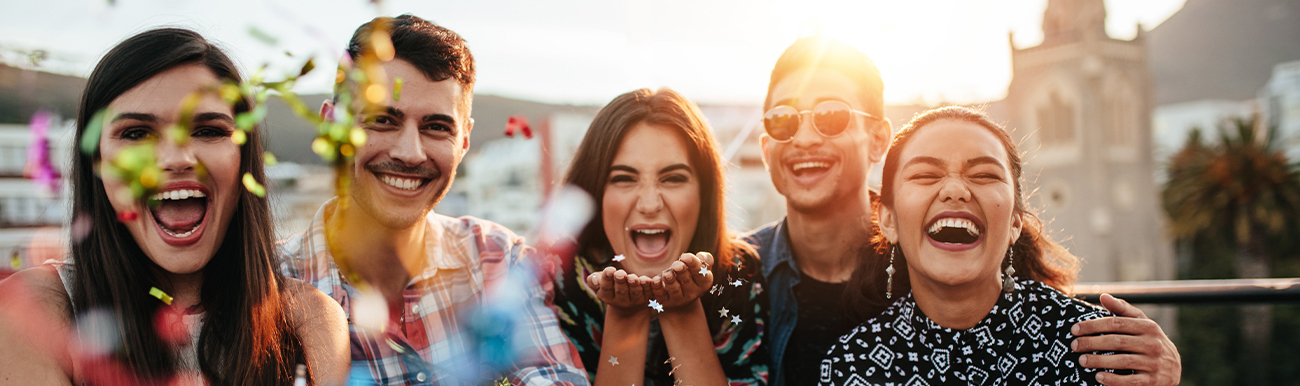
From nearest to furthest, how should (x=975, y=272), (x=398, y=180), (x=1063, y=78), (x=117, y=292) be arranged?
(x=117, y=292) → (x=975, y=272) → (x=398, y=180) → (x=1063, y=78)

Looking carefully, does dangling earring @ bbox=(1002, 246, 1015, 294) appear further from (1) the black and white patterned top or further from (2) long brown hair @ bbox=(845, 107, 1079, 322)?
(2) long brown hair @ bbox=(845, 107, 1079, 322)

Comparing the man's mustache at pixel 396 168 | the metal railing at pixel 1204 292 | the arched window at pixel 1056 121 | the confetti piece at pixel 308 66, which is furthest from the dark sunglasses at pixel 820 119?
the arched window at pixel 1056 121


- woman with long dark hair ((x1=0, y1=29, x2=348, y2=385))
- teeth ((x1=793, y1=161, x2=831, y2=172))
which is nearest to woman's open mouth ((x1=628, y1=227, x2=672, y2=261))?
teeth ((x1=793, y1=161, x2=831, y2=172))

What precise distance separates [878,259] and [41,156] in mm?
3490

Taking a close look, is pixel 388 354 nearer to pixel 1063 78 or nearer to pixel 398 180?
pixel 398 180

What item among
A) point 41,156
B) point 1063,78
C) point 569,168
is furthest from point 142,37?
point 1063,78

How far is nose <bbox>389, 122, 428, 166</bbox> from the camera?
3334mm

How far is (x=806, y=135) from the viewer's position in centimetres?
412

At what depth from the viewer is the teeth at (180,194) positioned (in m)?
2.51

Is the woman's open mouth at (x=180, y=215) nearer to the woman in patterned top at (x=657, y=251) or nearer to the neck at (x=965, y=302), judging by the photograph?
the woman in patterned top at (x=657, y=251)

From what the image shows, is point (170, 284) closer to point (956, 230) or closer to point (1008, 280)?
point (956, 230)

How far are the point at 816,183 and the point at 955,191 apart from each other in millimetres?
1123

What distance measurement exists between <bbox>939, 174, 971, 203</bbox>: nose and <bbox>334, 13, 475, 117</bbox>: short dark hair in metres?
2.33

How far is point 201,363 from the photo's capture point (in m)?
2.64
